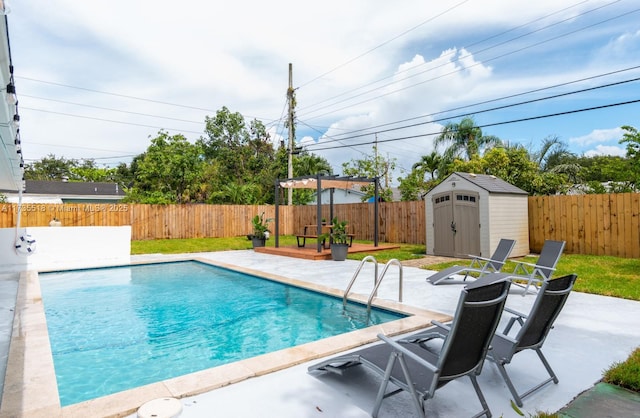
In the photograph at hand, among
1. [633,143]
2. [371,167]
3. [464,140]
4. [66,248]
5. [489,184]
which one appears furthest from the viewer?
[371,167]

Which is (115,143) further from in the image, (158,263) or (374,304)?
(374,304)

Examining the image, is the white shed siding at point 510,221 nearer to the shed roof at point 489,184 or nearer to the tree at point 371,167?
the shed roof at point 489,184

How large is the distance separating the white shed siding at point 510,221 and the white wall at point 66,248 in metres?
10.9

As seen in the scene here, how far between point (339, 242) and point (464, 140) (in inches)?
649

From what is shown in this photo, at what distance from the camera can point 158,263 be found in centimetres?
1170

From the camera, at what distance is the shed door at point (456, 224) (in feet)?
35.9

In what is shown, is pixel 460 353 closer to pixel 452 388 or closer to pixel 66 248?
pixel 452 388

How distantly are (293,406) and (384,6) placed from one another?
42.1 ft

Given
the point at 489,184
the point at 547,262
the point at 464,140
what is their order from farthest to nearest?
the point at 464,140 < the point at 489,184 < the point at 547,262

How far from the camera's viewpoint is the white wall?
1071 cm

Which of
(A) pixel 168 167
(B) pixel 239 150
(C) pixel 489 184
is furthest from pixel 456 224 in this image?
(B) pixel 239 150

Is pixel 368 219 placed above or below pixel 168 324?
above

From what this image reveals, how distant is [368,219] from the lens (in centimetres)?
1747

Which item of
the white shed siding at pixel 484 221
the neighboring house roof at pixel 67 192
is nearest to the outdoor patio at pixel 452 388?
the white shed siding at pixel 484 221
